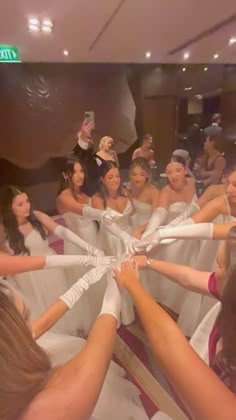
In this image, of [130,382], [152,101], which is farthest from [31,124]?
[130,382]

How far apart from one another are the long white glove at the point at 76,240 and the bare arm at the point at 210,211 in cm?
28

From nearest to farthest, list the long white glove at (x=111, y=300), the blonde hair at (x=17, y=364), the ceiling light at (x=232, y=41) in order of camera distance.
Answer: the blonde hair at (x=17, y=364) → the long white glove at (x=111, y=300) → the ceiling light at (x=232, y=41)

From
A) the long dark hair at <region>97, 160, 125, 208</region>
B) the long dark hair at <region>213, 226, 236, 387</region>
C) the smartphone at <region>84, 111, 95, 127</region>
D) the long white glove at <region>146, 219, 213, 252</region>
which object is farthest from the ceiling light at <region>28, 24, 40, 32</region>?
the long dark hair at <region>213, 226, 236, 387</region>

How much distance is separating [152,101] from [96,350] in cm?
62

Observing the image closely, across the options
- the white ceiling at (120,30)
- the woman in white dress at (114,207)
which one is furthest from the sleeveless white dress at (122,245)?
the white ceiling at (120,30)

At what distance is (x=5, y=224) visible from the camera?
2.52ft

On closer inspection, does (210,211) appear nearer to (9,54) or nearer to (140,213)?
(140,213)

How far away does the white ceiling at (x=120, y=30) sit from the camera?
719mm

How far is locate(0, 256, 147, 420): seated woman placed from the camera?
0.55m

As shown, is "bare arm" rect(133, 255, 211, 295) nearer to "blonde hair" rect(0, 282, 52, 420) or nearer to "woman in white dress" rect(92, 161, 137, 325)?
"woman in white dress" rect(92, 161, 137, 325)

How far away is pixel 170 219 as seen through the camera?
882mm

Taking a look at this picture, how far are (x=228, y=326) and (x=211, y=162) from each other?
0.46 metres

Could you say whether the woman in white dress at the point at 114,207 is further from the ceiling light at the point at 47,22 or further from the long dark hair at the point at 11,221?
the ceiling light at the point at 47,22

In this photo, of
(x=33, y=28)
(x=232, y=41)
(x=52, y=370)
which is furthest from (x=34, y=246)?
(x=232, y=41)
